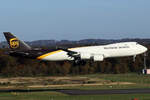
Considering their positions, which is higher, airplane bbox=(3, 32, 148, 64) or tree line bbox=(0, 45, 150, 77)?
airplane bbox=(3, 32, 148, 64)

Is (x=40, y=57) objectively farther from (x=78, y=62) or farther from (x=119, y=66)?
(x=119, y=66)

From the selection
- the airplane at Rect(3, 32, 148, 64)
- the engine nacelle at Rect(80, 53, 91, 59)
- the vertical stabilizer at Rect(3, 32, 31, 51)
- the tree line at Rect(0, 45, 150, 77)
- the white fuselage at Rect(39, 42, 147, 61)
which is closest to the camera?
the white fuselage at Rect(39, 42, 147, 61)

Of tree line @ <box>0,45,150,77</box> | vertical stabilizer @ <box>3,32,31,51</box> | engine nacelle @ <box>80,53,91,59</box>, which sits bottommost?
tree line @ <box>0,45,150,77</box>

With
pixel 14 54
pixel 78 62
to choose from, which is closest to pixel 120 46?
pixel 78 62

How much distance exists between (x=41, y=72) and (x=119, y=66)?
2456 centimetres

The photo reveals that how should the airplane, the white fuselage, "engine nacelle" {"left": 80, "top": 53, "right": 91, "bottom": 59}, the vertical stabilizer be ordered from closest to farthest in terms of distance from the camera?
the white fuselage → the airplane → "engine nacelle" {"left": 80, "top": 53, "right": 91, "bottom": 59} → the vertical stabilizer

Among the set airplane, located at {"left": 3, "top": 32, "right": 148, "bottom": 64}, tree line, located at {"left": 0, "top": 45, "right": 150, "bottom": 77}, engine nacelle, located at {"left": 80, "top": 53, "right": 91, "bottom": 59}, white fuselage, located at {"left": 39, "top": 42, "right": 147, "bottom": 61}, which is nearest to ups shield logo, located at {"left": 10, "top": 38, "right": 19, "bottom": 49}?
airplane, located at {"left": 3, "top": 32, "right": 148, "bottom": 64}

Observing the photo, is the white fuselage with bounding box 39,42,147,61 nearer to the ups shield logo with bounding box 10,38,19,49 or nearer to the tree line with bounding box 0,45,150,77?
the ups shield logo with bounding box 10,38,19,49

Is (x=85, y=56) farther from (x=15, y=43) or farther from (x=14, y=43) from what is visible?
(x=14, y=43)

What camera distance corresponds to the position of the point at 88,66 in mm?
114938

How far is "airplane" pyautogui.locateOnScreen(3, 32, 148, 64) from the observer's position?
75.6 meters

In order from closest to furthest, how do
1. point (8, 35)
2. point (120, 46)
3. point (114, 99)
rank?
point (114, 99) < point (120, 46) < point (8, 35)

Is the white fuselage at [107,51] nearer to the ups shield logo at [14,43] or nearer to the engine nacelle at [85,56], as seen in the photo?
the engine nacelle at [85,56]

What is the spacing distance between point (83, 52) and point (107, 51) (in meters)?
5.12
